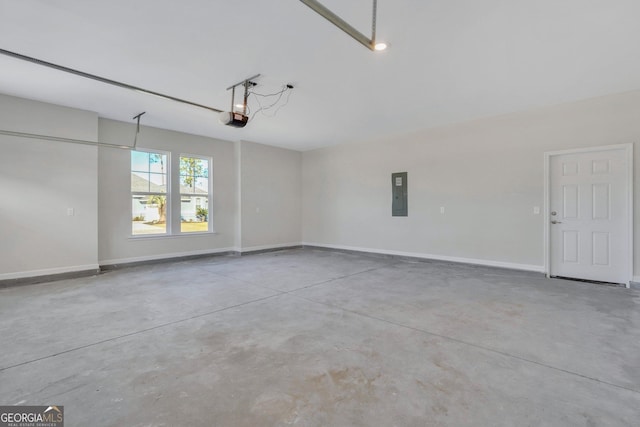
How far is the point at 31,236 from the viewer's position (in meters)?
4.64

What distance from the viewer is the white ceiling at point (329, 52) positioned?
256 centimetres

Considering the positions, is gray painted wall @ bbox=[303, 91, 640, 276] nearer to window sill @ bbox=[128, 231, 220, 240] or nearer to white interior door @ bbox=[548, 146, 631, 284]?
white interior door @ bbox=[548, 146, 631, 284]

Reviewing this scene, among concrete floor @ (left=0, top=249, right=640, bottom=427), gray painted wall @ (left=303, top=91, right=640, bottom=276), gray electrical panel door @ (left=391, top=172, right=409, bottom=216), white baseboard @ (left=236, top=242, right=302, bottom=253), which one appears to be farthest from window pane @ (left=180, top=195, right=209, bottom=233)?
gray electrical panel door @ (left=391, top=172, right=409, bottom=216)

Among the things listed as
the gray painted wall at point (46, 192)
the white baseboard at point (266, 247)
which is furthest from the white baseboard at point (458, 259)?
the gray painted wall at point (46, 192)

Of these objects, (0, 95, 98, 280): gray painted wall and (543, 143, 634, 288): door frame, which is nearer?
(543, 143, 634, 288): door frame

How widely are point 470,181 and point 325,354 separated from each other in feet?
15.6

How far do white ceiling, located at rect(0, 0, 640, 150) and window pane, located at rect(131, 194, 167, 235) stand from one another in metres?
1.79

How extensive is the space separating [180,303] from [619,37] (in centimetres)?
564

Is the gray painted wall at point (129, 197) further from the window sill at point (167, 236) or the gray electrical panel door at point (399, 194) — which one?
the gray electrical panel door at point (399, 194)

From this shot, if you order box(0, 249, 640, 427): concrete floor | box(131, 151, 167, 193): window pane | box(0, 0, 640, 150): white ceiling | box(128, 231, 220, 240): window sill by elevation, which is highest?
box(0, 0, 640, 150): white ceiling

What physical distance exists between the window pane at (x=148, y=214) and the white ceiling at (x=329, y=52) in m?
1.79

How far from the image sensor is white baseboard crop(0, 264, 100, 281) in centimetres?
450

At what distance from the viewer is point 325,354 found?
244 cm

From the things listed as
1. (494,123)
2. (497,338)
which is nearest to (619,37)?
(494,123)
